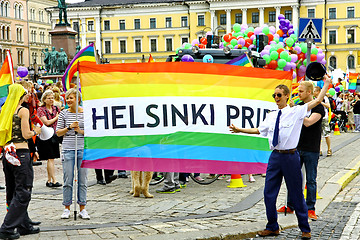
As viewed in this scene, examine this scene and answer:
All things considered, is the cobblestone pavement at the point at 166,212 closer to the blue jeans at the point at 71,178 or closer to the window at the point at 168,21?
the blue jeans at the point at 71,178

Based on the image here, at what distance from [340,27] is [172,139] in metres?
85.7

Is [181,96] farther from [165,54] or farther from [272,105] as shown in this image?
[165,54]

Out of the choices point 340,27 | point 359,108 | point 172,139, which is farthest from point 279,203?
point 340,27

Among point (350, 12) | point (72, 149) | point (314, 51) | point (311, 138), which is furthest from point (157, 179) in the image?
point (350, 12)

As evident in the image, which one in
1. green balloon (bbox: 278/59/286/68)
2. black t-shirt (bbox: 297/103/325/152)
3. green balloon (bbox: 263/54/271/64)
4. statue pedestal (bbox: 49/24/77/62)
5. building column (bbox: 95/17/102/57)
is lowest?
black t-shirt (bbox: 297/103/325/152)

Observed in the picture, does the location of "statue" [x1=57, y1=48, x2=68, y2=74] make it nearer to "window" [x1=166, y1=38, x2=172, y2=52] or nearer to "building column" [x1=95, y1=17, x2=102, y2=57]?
"window" [x1=166, y1=38, x2=172, y2=52]

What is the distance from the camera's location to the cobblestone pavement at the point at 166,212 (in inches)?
287

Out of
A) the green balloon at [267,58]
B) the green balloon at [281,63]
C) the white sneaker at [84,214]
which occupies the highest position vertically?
the green balloon at [267,58]

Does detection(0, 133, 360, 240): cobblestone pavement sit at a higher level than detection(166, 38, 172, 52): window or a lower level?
lower

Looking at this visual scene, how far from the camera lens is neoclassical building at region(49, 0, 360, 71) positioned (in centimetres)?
8919

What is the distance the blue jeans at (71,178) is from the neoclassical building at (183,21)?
82.9 m

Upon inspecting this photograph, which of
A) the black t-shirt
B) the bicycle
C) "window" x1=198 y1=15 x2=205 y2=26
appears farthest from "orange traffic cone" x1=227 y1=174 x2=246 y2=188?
"window" x1=198 y1=15 x2=205 y2=26

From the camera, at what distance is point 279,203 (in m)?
9.24

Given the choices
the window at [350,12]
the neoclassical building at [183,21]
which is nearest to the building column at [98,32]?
the neoclassical building at [183,21]
